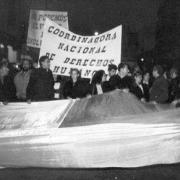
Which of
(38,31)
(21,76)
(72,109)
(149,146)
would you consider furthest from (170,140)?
(38,31)

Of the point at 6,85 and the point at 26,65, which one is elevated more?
the point at 26,65

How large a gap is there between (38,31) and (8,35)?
24009mm

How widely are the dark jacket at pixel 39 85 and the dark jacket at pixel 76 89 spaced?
0.39 metres

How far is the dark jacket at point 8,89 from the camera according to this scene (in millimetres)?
8560

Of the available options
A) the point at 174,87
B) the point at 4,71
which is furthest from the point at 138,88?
the point at 4,71

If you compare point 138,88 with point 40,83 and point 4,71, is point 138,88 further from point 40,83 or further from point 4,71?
point 4,71

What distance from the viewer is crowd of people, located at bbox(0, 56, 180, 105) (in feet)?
26.9

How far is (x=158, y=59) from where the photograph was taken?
106 ft

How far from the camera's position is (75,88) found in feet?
27.4

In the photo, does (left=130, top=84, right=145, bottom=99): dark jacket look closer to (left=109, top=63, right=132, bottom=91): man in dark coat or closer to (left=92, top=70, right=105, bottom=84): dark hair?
(left=109, top=63, right=132, bottom=91): man in dark coat

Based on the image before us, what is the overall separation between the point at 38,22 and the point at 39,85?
477cm

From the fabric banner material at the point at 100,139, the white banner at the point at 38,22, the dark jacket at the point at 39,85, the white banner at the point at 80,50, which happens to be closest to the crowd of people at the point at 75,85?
the dark jacket at the point at 39,85

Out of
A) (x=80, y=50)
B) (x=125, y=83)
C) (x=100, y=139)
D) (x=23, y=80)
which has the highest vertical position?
(x=80, y=50)

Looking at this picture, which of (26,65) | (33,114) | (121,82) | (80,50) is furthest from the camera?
(80,50)
